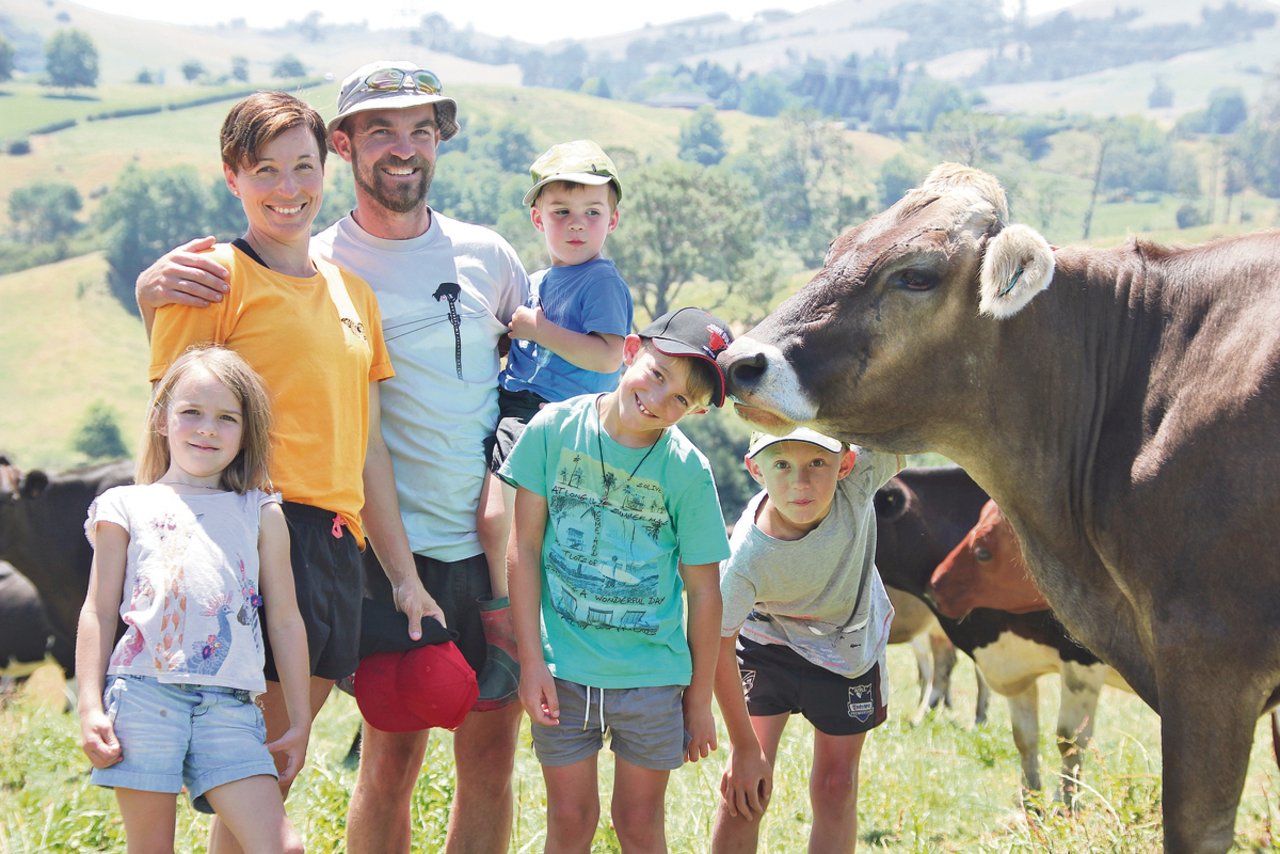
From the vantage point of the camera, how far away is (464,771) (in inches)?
189

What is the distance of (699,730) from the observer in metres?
4.06

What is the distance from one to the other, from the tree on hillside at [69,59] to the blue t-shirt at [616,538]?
176533 millimetres

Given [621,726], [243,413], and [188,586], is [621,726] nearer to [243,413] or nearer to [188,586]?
[188,586]

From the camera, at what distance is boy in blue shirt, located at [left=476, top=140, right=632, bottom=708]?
4.62m

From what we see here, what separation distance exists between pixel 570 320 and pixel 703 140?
164m

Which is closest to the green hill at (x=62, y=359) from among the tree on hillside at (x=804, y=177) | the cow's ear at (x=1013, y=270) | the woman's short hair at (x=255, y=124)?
the tree on hillside at (x=804, y=177)

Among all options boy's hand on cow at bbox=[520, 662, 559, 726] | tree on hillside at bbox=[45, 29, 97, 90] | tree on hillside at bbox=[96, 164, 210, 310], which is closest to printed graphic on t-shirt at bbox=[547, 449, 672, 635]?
boy's hand on cow at bbox=[520, 662, 559, 726]

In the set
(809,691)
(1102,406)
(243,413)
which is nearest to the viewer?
(243,413)

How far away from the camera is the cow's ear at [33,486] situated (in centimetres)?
1053

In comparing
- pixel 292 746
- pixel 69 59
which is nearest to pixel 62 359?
pixel 69 59

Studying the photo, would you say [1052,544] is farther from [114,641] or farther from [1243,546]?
[114,641]

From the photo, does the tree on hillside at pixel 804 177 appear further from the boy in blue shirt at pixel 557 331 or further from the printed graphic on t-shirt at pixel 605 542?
the printed graphic on t-shirt at pixel 605 542

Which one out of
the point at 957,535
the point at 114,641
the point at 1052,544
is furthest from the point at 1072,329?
the point at 957,535

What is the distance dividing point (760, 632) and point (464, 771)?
1240mm
